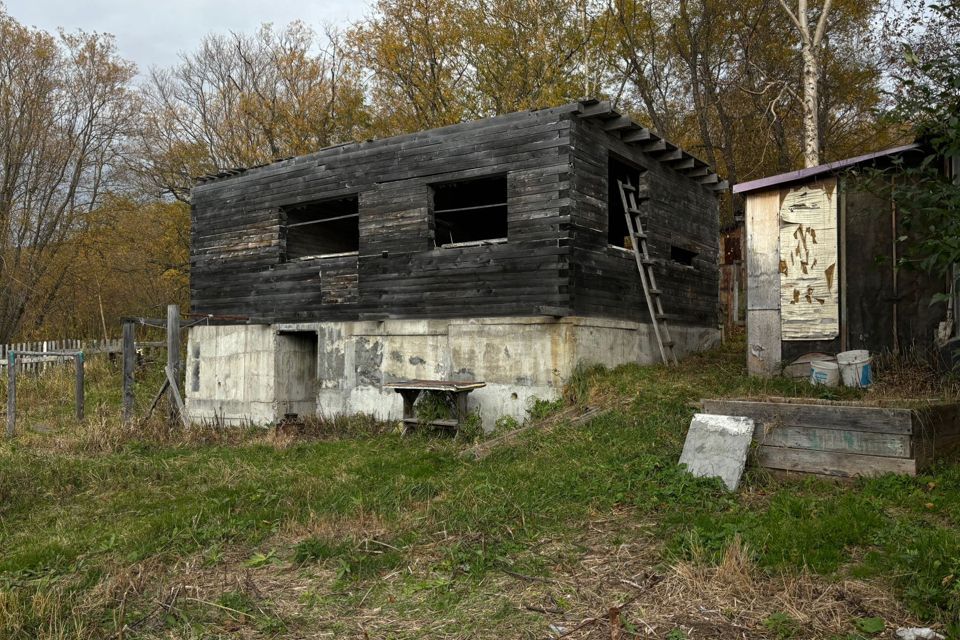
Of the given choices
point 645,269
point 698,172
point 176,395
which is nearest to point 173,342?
point 176,395

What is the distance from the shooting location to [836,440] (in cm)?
634

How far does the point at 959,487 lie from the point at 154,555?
6.62m

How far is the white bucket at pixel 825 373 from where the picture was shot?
30.8 ft

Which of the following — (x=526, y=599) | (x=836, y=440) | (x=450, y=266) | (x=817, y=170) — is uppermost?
(x=817, y=170)

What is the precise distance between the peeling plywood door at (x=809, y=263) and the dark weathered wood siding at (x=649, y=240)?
2836 millimetres

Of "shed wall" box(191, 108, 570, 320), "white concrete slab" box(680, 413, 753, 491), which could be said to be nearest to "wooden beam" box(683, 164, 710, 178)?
"shed wall" box(191, 108, 570, 320)

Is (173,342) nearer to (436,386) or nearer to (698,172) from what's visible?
(436,386)

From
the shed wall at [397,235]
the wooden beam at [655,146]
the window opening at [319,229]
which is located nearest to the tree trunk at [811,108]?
the wooden beam at [655,146]

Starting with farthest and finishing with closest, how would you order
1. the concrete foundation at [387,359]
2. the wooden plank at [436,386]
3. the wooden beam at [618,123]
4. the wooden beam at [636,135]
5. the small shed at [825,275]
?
the wooden beam at [636,135] < the wooden beam at [618,123] < the concrete foundation at [387,359] < the wooden plank at [436,386] < the small shed at [825,275]

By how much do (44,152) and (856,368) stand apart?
26227mm

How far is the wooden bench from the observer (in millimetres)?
10664

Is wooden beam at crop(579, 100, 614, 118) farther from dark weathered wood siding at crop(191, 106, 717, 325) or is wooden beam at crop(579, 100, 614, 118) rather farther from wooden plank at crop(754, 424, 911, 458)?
wooden plank at crop(754, 424, 911, 458)

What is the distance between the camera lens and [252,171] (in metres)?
15.0

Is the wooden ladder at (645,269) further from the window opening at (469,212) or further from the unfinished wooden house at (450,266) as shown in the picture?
the window opening at (469,212)
